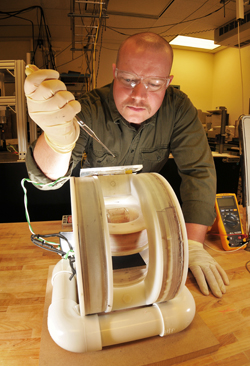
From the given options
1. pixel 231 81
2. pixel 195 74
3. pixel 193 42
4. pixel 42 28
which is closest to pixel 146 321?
pixel 42 28

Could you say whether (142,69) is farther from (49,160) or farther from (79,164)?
(79,164)

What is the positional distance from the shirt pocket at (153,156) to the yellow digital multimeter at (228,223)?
0.42m

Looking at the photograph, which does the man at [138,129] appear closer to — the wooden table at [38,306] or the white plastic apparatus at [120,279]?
the wooden table at [38,306]

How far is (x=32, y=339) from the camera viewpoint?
660mm

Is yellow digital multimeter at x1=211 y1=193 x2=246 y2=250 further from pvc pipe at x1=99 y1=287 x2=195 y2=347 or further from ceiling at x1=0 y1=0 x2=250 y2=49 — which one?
ceiling at x1=0 y1=0 x2=250 y2=49

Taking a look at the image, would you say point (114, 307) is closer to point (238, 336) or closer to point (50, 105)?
point (238, 336)

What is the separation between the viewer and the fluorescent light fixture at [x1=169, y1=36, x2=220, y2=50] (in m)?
5.16

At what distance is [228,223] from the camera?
121 cm

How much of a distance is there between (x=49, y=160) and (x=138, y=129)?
61 centimetres

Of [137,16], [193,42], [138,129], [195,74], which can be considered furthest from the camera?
[195,74]

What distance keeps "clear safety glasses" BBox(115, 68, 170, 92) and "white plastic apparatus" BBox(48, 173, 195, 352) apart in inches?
22.2

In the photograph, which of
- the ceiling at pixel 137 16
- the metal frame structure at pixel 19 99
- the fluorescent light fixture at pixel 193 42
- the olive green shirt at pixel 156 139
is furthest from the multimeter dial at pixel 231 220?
the fluorescent light fixture at pixel 193 42

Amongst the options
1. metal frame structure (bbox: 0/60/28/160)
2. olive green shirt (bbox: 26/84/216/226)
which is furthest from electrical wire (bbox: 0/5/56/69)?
olive green shirt (bbox: 26/84/216/226)

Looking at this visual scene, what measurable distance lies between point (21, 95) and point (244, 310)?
2.83m
